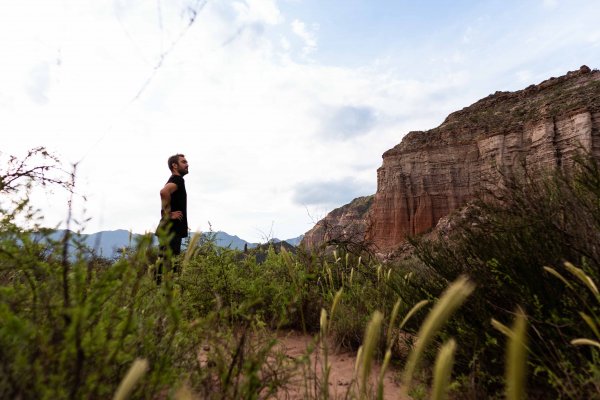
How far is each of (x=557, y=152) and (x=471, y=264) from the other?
120ft

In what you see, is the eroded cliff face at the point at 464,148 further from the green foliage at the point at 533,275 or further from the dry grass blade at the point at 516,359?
the dry grass blade at the point at 516,359

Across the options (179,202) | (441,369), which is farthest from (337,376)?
(179,202)

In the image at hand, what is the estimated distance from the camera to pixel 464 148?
42.3 metres

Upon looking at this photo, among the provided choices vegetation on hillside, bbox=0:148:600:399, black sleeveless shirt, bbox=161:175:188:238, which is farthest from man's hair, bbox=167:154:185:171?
vegetation on hillside, bbox=0:148:600:399

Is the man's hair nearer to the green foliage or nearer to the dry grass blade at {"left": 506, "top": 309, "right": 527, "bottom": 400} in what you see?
the green foliage

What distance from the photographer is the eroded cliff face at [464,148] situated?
3475cm

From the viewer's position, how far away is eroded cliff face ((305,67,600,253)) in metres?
34.8

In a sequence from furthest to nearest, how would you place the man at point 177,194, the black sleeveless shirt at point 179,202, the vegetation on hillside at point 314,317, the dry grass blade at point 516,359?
1. the black sleeveless shirt at point 179,202
2. the man at point 177,194
3. the vegetation on hillside at point 314,317
4. the dry grass blade at point 516,359

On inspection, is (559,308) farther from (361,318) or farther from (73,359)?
(73,359)

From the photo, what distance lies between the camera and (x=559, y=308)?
2523 mm

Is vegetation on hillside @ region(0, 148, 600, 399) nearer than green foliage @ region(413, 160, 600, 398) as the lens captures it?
Yes

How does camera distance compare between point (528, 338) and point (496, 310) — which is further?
point (496, 310)

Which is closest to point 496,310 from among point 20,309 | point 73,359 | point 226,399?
point 226,399

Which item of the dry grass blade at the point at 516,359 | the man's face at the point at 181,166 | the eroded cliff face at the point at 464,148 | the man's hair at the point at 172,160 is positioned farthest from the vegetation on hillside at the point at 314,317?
the eroded cliff face at the point at 464,148
